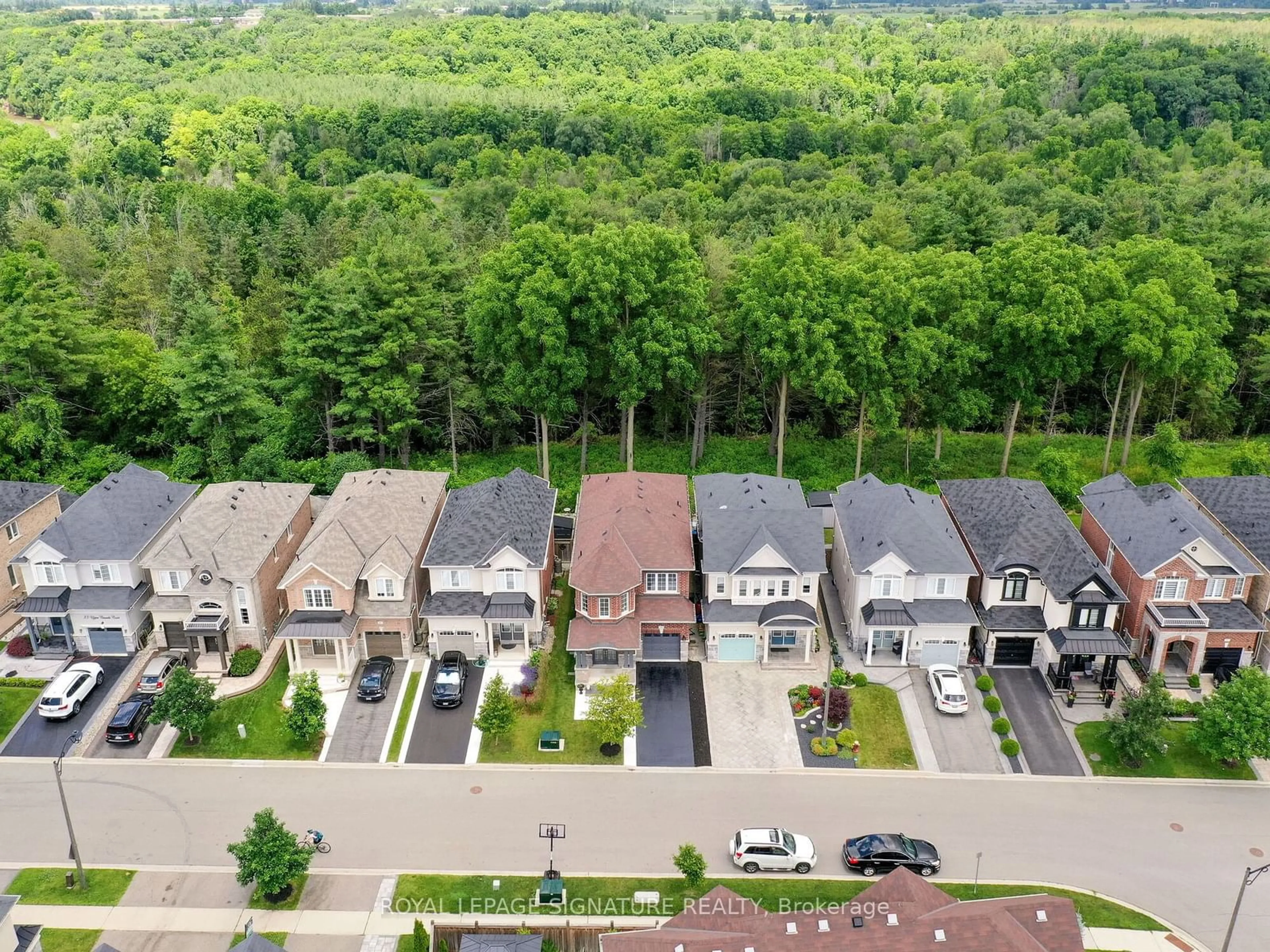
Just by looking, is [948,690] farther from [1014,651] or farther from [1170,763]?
[1170,763]

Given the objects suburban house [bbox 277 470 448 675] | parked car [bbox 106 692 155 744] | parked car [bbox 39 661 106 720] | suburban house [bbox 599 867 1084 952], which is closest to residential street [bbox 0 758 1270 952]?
parked car [bbox 106 692 155 744]

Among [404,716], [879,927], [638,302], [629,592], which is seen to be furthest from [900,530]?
[404,716]

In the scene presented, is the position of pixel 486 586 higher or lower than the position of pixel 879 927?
lower

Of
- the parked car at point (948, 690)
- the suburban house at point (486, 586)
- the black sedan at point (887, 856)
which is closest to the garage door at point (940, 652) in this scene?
the parked car at point (948, 690)

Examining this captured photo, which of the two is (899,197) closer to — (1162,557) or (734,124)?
(734,124)

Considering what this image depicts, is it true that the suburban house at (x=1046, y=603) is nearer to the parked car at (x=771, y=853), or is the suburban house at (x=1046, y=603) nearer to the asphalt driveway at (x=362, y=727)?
Answer: the parked car at (x=771, y=853)

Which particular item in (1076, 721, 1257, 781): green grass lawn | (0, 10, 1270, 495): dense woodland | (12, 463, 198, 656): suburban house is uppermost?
(0, 10, 1270, 495): dense woodland

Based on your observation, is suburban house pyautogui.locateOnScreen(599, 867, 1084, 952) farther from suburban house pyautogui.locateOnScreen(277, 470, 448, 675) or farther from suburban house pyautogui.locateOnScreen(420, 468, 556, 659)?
suburban house pyautogui.locateOnScreen(277, 470, 448, 675)
